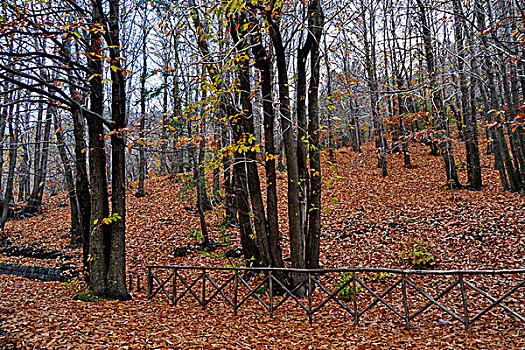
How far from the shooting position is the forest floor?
4793 mm

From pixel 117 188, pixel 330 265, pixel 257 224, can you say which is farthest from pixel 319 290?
pixel 117 188

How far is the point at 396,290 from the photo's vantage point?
740 centimetres

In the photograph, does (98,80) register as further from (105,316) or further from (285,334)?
(285,334)

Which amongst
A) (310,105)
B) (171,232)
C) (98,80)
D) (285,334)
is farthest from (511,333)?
(171,232)

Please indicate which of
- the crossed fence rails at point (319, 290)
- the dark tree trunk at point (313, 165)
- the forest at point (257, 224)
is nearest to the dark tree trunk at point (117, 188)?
the forest at point (257, 224)

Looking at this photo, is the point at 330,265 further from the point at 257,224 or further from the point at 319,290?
the point at 257,224

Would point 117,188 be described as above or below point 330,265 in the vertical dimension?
above

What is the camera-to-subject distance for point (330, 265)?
923cm

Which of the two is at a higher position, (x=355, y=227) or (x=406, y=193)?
(x=406, y=193)

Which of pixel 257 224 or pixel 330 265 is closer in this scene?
pixel 257 224

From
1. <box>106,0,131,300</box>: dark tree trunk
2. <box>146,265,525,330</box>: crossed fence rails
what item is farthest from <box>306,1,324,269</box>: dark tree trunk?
<box>106,0,131,300</box>: dark tree trunk

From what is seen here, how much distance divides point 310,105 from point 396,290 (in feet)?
16.3

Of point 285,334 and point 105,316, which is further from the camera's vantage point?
point 105,316

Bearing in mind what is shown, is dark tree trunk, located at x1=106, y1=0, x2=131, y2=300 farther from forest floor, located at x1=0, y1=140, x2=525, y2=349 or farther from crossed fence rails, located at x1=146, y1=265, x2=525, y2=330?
crossed fence rails, located at x1=146, y1=265, x2=525, y2=330
